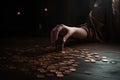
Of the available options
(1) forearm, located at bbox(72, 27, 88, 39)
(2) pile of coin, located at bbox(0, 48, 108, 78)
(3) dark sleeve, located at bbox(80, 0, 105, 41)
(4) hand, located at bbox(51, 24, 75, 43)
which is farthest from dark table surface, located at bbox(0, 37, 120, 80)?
(3) dark sleeve, located at bbox(80, 0, 105, 41)

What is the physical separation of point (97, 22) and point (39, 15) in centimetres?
301

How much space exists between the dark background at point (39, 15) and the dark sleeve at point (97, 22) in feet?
4.98

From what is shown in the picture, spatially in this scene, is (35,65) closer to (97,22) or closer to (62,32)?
(62,32)

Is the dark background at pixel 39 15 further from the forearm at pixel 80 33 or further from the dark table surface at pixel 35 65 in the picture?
the dark table surface at pixel 35 65

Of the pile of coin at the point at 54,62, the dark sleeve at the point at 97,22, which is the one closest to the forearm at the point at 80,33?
the dark sleeve at the point at 97,22

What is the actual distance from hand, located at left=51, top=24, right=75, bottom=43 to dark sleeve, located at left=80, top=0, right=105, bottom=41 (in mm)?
949

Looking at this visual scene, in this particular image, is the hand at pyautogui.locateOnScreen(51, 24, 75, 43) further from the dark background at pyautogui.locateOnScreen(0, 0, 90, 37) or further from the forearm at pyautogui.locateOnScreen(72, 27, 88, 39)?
the dark background at pyautogui.locateOnScreen(0, 0, 90, 37)

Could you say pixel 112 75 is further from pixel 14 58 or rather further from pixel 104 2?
pixel 104 2

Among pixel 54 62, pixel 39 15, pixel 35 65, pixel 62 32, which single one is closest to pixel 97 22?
pixel 62 32

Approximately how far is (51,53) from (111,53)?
3.60 ft

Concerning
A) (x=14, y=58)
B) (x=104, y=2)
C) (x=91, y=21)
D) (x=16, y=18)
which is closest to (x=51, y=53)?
(x=14, y=58)

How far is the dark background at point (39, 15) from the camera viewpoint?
305 inches

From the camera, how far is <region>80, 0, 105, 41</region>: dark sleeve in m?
6.00

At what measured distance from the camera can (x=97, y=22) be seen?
6047 millimetres
